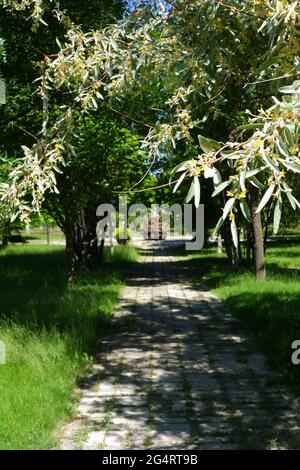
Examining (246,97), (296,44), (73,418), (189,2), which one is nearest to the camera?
(296,44)

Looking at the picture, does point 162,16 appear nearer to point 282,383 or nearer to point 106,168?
point 282,383

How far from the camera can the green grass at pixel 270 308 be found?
768cm

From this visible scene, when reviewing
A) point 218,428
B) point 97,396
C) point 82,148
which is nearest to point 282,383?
point 218,428

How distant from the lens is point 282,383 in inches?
262

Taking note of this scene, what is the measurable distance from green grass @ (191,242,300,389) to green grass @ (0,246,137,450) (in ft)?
7.69

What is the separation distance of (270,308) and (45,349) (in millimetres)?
4301

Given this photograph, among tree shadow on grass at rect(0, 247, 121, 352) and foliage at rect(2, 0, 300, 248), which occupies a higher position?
foliage at rect(2, 0, 300, 248)

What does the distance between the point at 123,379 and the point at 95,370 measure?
55cm

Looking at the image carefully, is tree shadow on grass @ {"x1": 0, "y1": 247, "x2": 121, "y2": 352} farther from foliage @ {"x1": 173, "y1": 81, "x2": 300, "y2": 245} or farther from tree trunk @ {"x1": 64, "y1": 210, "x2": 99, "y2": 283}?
foliage @ {"x1": 173, "y1": 81, "x2": 300, "y2": 245}

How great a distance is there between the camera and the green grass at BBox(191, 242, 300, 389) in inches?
302

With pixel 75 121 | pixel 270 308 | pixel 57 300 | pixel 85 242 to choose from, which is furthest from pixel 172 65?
pixel 85 242

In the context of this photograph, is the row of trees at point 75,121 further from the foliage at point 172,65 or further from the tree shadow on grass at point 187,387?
the tree shadow on grass at point 187,387

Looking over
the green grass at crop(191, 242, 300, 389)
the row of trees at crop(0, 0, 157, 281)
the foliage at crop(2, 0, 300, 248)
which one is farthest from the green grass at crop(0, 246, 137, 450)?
the green grass at crop(191, 242, 300, 389)

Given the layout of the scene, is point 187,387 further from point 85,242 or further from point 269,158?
point 85,242
